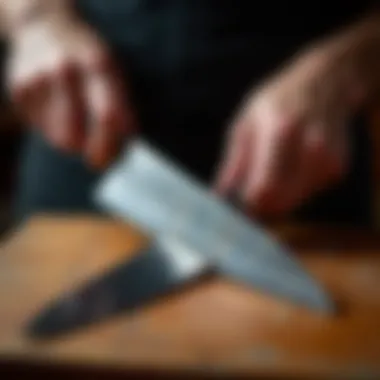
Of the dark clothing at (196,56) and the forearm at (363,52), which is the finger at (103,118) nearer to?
the dark clothing at (196,56)

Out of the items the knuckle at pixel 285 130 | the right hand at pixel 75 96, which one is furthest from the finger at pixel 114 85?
the knuckle at pixel 285 130

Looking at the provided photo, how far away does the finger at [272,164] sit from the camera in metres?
0.57

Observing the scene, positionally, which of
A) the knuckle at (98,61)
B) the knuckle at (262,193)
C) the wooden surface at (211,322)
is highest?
the knuckle at (98,61)

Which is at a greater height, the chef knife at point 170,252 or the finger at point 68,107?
the finger at point 68,107

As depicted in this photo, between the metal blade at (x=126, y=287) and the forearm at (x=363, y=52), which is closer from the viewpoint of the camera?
the metal blade at (x=126, y=287)

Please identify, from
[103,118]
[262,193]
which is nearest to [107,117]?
[103,118]

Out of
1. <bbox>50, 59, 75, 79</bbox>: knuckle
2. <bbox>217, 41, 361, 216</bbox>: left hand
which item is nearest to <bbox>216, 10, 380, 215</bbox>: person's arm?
<bbox>217, 41, 361, 216</bbox>: left hand

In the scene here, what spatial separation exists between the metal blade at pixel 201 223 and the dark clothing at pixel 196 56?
0.04m

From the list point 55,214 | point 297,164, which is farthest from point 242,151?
point 55,214

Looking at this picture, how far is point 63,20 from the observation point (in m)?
0.65

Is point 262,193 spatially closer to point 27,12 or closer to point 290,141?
point 290,141

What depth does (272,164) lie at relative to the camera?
57 centimetres

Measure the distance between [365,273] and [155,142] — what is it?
0.17 metres

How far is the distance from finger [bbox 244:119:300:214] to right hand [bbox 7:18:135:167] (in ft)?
0.29
